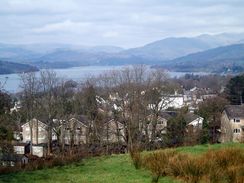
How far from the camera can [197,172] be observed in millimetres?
7203

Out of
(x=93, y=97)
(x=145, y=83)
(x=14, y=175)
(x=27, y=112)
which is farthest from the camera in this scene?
(x=27, y=112)

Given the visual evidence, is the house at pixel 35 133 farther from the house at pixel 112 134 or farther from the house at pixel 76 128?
the house at pixel 112 134

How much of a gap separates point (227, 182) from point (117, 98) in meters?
27.2

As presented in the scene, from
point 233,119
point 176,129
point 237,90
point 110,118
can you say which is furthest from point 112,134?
point 237,90

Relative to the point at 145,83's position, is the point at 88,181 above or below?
below

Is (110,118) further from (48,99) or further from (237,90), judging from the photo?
(237,90)

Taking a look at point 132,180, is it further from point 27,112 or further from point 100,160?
point 27,112

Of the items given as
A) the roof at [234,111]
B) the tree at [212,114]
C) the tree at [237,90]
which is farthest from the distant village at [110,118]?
the tree at [237,90]

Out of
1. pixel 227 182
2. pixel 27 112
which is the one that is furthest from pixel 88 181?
pixel 27 112

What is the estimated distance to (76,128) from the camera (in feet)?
127

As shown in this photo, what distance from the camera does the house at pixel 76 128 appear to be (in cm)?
3587

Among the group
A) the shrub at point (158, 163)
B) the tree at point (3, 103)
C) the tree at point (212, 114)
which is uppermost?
the tree at point (3, 103)

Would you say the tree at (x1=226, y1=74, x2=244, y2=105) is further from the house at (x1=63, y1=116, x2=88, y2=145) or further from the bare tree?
the bare tree

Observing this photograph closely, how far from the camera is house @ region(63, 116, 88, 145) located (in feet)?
118
